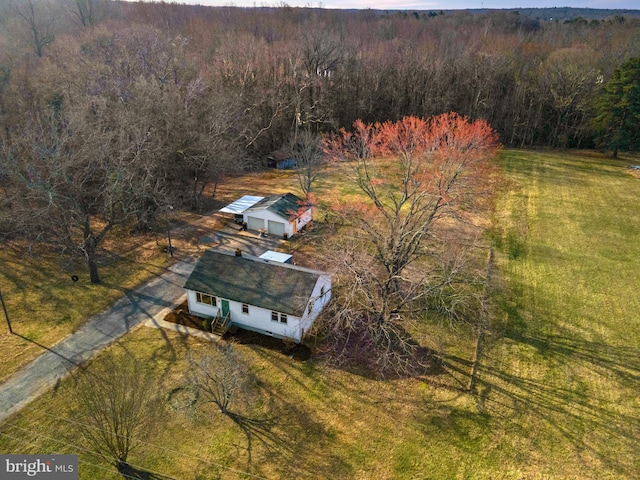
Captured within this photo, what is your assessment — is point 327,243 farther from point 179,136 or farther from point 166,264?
point 179,136

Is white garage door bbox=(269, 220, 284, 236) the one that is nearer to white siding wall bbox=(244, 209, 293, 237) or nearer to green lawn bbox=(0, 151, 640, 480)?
white siding wall bbox=(244, 209, 293, 237)

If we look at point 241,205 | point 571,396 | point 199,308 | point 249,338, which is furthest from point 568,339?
point 241,205

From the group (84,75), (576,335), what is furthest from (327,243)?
(84,75)

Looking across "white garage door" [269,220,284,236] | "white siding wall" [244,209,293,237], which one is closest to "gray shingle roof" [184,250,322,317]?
"white siding wall" [244,209,293,237]

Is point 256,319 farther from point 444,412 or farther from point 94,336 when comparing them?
point 444,412

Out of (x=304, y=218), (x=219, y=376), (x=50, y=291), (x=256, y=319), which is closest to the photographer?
(x=219, y=376)

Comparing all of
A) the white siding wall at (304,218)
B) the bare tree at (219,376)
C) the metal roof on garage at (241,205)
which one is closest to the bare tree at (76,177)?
the metal roof on garage at (241,205)

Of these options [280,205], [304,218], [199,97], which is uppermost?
[199,97]

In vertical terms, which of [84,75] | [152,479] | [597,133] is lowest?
[152,479]
